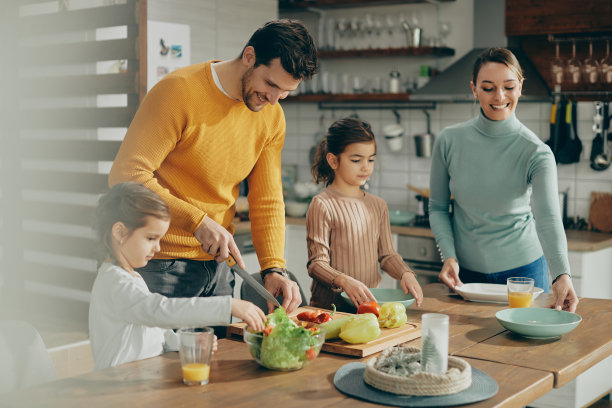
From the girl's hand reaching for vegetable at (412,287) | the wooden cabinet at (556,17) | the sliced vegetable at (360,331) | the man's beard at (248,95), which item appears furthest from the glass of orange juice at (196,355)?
the wooden cabinet at (556,17)

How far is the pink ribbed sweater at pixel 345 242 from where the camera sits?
228 cm

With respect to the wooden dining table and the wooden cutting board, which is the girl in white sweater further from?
the wooden cutting board

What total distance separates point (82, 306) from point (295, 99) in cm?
205

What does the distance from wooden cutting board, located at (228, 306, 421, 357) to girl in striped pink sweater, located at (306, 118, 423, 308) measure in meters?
0.48

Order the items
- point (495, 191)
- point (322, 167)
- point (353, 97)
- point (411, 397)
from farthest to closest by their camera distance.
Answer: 1. point (353, 97)
2. point (322, 167)
3. point (495, 191)
4. point (411, 397)

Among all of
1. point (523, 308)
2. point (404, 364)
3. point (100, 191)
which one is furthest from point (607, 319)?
point (100, 191)

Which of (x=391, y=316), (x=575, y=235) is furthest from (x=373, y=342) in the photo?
(x=575, y=235)

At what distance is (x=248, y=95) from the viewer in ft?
5.98

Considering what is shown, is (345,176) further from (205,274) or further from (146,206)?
(146,206)

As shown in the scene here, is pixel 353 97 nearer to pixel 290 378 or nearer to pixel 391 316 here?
pixel 391 316

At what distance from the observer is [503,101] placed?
2.18 metres

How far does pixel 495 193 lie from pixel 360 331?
0.89 meters

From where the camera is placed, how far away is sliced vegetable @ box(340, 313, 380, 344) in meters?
1.60

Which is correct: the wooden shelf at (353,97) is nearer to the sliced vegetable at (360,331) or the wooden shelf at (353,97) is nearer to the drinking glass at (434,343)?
the sliced vegetable at (360,331)
